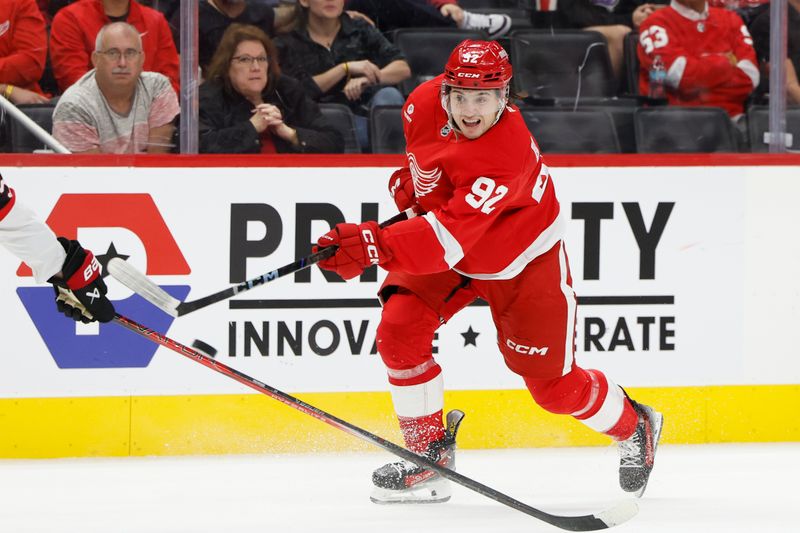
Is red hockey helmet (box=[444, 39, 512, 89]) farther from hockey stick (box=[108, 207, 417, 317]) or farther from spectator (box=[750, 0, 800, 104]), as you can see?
spectator (box=[750, 0, 800, 104])

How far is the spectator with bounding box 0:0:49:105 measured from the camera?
377 cm

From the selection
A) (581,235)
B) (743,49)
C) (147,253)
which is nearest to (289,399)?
(147,253)

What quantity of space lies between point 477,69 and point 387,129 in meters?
1.09

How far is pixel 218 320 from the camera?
12.8 feet

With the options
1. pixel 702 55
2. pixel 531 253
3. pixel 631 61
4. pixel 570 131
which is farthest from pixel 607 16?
pixel 531 253

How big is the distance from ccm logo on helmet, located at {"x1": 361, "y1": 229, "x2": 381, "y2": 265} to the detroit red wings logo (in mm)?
269

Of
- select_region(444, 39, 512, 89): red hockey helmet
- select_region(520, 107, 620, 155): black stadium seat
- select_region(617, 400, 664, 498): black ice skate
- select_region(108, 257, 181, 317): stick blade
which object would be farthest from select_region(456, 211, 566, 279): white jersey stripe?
select_region(520, 107, 620, 155): black stadium seat

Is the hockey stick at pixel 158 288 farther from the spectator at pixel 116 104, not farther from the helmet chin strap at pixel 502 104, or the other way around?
the spectator at pixel 116 104

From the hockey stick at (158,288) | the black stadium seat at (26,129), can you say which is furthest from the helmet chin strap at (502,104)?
the black stadium seat at (26,129)

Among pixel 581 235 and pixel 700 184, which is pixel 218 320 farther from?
pixel 700 184

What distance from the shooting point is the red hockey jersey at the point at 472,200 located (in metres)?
2.99

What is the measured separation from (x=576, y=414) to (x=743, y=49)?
1.50 meters

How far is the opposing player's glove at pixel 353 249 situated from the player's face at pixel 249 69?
43.0 inches

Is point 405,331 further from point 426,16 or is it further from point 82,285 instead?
point 426,16
